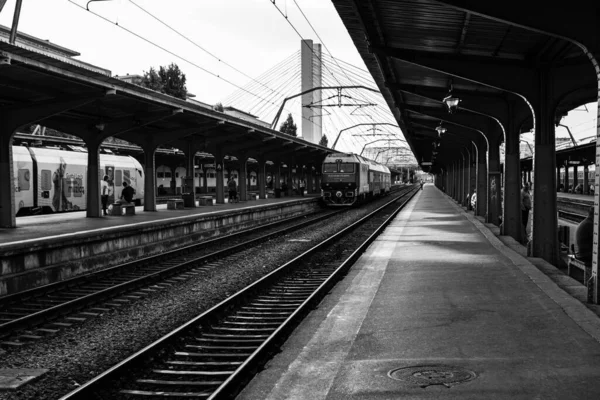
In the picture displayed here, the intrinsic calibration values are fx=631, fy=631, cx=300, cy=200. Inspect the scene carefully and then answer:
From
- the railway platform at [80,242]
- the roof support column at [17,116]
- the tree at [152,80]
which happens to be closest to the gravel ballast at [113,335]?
the railway platform at [80,242]

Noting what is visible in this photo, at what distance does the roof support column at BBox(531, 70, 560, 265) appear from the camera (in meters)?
12.1

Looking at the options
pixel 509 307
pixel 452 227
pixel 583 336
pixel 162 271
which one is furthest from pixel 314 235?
pixel 583 336

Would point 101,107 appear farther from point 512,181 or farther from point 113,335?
point 113,335

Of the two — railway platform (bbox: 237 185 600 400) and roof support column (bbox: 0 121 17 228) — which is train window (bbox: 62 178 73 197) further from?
railway platform (bbox: 237 185 600 400)

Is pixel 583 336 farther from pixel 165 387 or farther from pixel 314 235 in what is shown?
pixel 314 235

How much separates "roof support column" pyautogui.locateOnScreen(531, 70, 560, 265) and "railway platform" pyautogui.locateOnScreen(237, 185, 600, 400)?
132 cm

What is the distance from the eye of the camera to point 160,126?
24156 mm

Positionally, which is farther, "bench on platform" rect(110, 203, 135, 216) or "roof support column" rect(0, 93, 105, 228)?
"bench on platform" rect(110, 203, 135, 216)

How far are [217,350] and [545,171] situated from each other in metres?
8.00

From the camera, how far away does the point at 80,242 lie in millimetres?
14070

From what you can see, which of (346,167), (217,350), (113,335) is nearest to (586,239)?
(217,350)

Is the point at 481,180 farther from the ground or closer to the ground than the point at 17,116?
closer to the ground

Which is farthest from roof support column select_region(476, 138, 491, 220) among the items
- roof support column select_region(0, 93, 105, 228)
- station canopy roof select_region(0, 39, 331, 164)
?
roof support column select_region(0, 93, 105, 228)

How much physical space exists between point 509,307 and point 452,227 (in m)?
13.4
